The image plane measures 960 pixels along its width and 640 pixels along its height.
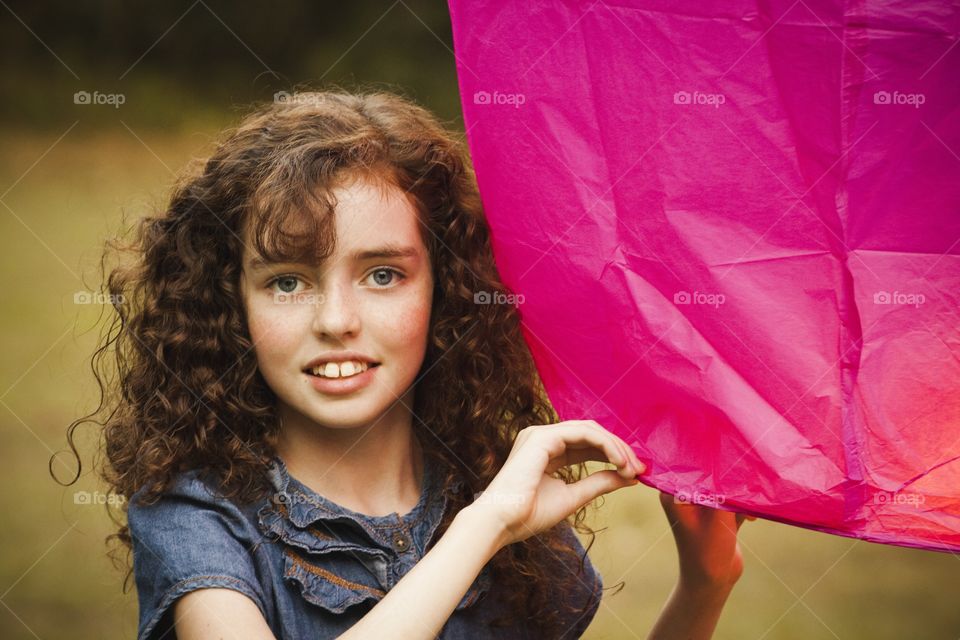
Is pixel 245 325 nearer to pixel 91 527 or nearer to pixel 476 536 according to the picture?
pixel 476 536

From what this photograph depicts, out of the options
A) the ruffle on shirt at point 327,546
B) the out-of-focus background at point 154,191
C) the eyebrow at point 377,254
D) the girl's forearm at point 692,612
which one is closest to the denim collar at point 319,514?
the ruffle on shirt at point 327,546

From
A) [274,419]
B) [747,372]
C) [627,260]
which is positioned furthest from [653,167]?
[274,419]

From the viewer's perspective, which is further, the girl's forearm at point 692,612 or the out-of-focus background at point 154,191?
the out-of-focus background at point 154,191

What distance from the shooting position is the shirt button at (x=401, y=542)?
1398 millimetres

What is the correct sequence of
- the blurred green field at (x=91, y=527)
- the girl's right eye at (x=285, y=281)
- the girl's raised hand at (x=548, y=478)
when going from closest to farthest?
the girl's raised hand at (x=548, y=478)
the girl's right eye at (x=285, y=281)
the blurred green field at (x=91, y=527)

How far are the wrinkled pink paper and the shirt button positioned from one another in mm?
313

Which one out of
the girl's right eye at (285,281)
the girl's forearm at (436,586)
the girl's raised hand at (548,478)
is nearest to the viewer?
the girl's forearm at (436,586)

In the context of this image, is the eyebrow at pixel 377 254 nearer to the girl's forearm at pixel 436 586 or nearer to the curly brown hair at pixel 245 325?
the curly brown hair at pixel 245 325

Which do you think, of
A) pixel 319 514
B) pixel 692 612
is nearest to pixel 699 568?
pixel 692 612

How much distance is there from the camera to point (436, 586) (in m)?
1.14

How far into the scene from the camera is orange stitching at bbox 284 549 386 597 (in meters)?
1.35

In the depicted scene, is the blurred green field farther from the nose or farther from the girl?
the nose

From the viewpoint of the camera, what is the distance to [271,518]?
135 cm

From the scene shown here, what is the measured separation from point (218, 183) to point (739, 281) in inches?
27.3
